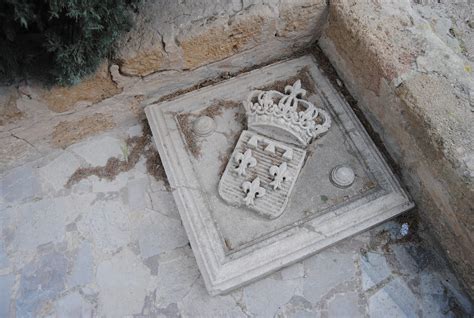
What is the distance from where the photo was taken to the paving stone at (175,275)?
96.5 inches

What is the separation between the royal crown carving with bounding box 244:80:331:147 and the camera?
2.57m

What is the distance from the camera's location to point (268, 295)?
7.97ft

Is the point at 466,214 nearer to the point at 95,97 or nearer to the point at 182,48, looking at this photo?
the point at 182,48

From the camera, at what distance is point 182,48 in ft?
8.63

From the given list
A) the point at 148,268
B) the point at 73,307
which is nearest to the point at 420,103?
the point at 148,268

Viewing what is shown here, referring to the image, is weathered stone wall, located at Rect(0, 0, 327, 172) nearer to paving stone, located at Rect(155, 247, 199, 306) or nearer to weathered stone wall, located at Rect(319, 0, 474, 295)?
weathered stone wall, located at Rect(319, 0, 474, 295)

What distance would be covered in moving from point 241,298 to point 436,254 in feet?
4.10

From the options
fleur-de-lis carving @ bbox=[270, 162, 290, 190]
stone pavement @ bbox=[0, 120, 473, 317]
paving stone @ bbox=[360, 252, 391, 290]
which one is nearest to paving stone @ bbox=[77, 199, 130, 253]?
stone pavement @ bbox=[0, 120, 473, 317]

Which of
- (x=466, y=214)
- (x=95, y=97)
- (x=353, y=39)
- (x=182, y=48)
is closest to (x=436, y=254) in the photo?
(x=466, y=214)

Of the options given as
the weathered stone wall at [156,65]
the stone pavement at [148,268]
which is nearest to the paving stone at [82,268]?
the stone pavement at [148,268]

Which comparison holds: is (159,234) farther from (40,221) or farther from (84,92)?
(84,92)

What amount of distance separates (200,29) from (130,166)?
3.48ft

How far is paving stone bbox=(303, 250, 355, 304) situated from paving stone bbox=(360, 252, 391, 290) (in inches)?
2.9

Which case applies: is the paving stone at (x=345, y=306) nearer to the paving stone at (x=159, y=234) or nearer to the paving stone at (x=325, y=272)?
the paving stone at (x=325, y=272)
